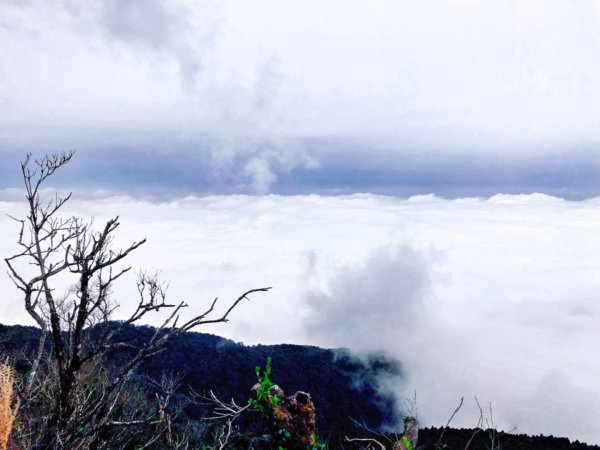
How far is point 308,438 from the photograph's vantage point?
1057 centimetres

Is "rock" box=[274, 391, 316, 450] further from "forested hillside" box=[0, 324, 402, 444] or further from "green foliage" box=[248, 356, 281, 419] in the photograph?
"forested hillside" box=[0, 324, 402, 444]

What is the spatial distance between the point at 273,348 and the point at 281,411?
387 feet

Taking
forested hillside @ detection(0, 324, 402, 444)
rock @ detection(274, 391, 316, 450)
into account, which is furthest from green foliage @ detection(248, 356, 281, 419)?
forested hillside @ detection(0, 324, 402, 444)

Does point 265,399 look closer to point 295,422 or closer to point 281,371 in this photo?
point 295,422

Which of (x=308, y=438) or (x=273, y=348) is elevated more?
A: (x=308, y=438)

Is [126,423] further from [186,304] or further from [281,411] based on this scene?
[281,411]

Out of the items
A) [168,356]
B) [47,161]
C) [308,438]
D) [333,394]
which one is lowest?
[333,394]

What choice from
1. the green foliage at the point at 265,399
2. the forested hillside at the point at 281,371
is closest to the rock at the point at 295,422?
the green foliage at the point at 265,399

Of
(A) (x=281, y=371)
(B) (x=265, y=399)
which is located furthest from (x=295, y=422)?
(A) (x=281, y=371)

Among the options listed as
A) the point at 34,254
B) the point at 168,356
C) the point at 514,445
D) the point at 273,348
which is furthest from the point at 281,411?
the point at 273,348

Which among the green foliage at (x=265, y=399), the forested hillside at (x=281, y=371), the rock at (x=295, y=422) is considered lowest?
the forested hillside at (x=281, y=371)

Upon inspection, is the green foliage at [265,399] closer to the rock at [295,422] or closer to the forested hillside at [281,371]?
the rock at [295,422]

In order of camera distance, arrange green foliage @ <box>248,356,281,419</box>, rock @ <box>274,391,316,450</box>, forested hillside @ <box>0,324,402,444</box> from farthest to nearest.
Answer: forested hillside @ <box>0,324,402,444</box> → green foliage @ <box>248,356,281,419</box> → rock @ <box>274,391,316,450</box>

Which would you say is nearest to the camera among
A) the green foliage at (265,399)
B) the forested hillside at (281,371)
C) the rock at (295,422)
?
the rock at (295,422)
